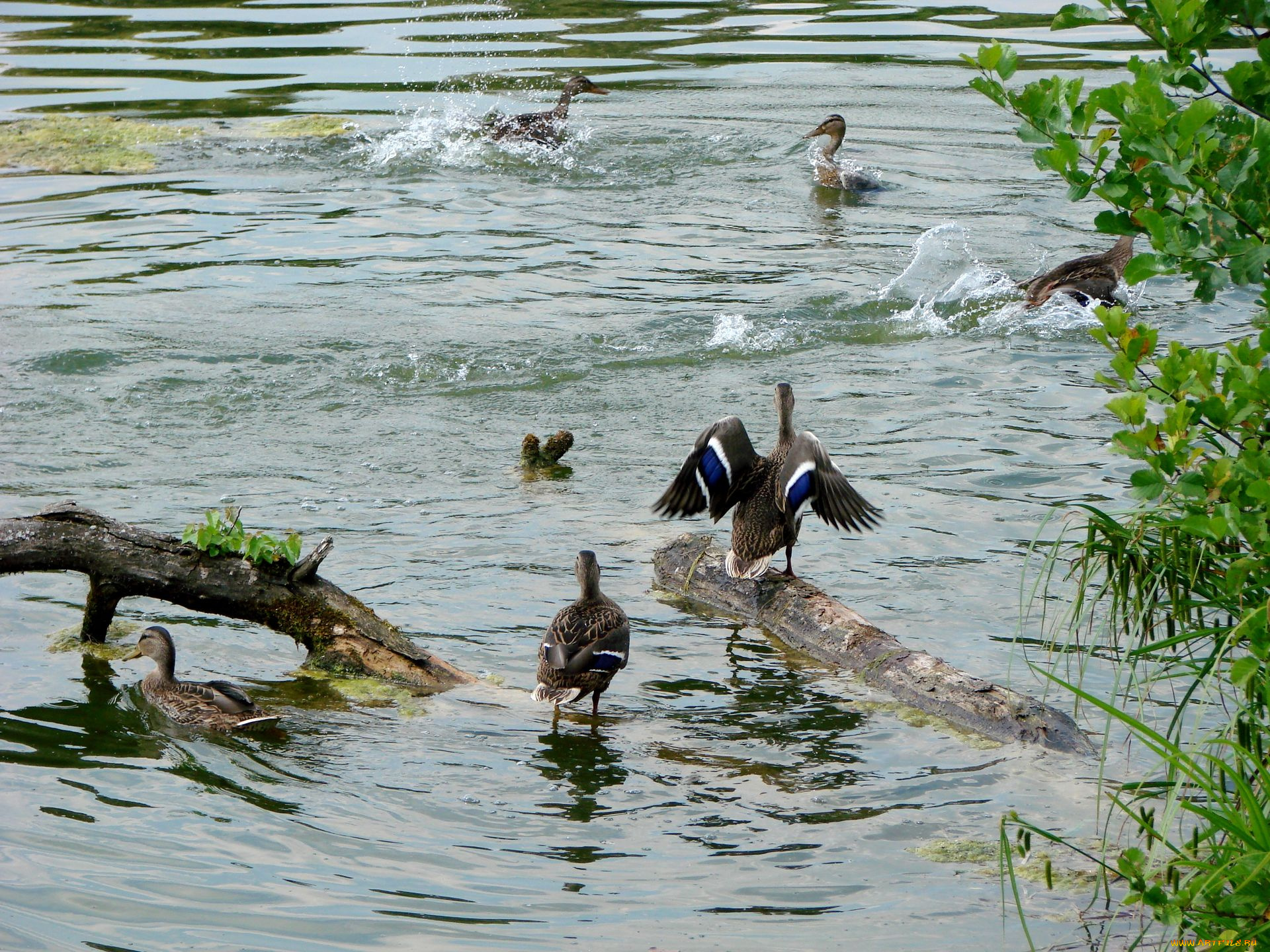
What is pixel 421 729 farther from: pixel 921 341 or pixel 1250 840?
pixel 921 341

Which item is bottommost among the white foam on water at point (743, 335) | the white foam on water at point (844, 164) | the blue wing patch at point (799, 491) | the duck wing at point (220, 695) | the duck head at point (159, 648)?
the duck wing at point (220, 695)

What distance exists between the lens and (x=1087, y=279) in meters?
11.3

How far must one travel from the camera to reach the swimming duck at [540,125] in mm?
15547

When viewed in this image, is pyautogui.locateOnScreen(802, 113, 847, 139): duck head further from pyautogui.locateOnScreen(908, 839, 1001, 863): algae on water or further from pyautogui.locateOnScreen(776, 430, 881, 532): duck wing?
pyautogui.locateOnScreen(908, 839, 1001, 863): algae on water

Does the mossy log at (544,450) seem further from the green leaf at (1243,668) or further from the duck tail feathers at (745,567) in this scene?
the green leaf at (1243,668)

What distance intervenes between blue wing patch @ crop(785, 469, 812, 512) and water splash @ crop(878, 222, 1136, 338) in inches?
196

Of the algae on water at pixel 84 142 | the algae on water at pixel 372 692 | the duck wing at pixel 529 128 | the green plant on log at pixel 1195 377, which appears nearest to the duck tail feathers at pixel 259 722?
the algae on water at pixel 372 692

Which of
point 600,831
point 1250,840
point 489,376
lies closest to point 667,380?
point 489,376

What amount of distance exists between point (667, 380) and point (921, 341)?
214 cm

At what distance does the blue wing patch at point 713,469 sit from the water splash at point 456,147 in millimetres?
8750

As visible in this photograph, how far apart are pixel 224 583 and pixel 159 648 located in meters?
0.38

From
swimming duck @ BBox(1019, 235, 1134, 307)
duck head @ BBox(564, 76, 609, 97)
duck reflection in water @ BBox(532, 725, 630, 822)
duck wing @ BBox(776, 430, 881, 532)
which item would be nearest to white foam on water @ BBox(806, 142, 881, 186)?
duck head @ BBox(564, 76, 609, 97)

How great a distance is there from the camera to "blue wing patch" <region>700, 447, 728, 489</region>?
725 centimetres

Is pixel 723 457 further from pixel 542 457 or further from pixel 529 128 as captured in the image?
pixel 529 128
